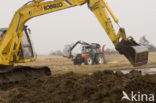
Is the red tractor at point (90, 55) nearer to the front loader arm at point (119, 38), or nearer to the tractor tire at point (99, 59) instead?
the tractor tire at point (99, 59)

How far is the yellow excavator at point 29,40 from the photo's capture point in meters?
8.84

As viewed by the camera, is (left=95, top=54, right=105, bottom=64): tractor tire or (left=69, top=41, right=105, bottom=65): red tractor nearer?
(left=69, top=41, right=105, bottom=65): red tractor

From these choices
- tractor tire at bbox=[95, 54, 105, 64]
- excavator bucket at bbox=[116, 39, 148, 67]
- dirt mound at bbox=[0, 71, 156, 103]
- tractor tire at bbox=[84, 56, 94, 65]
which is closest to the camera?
dirt mound at bbox=[0, 71, 156, 103]

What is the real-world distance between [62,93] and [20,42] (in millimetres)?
3871

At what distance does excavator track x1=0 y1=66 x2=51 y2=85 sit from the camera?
27.6 ft

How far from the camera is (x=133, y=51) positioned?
881 centimetres

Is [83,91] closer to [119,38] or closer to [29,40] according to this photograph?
[119,38]

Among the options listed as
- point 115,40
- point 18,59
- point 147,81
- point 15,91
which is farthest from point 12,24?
point 147,81

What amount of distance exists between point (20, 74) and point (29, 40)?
1614 millimetres

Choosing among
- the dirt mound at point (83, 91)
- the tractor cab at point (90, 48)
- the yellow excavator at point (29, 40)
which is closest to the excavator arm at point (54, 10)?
the yellow excavator at point (29, 40)

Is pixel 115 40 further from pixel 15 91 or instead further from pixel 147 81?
pixel 15 91

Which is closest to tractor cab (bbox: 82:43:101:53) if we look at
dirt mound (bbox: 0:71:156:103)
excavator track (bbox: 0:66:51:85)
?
excavator track (bbox: 0:66:51:85)

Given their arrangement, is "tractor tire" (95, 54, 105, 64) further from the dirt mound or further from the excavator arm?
the dirt mound

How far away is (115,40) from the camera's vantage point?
9.36 metres
